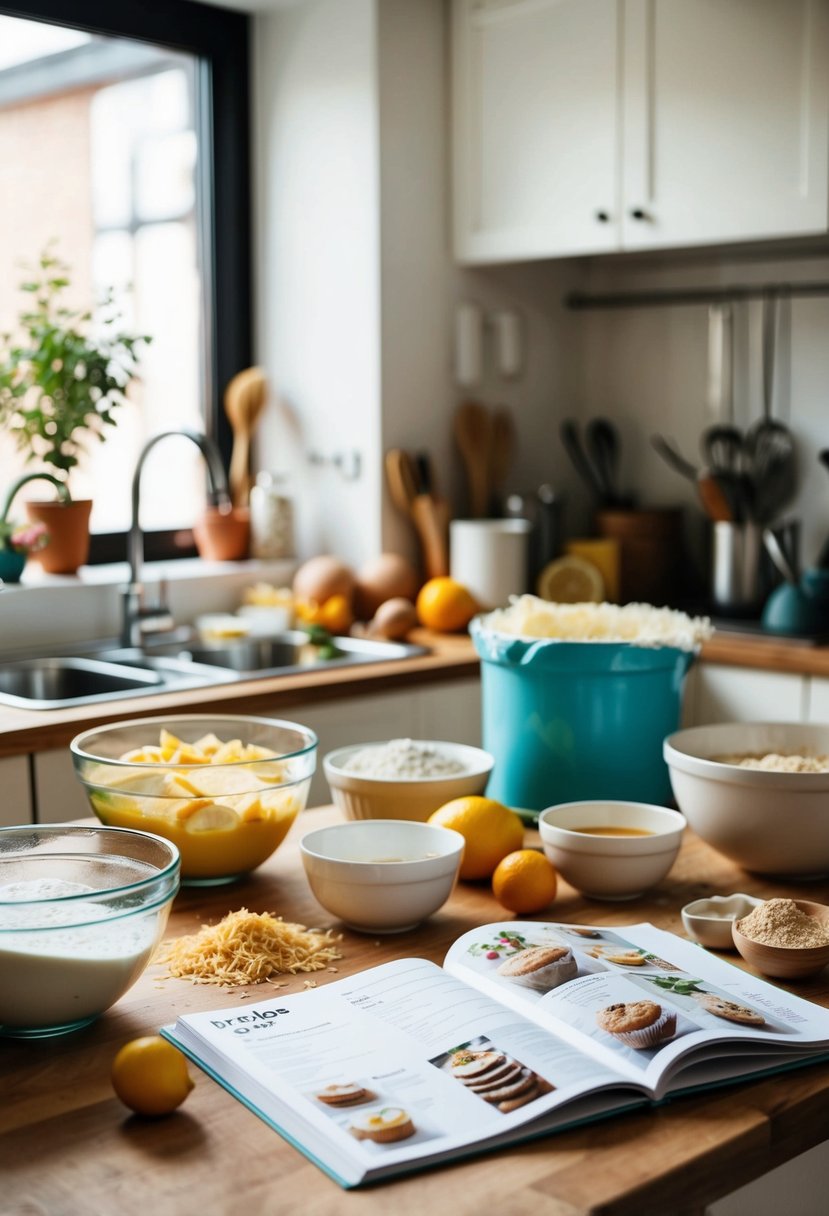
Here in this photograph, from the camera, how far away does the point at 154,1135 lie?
93 centimetres

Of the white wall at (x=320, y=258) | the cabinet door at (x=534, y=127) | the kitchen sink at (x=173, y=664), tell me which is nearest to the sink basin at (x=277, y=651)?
the kitchen sink at (x=173, y=664)

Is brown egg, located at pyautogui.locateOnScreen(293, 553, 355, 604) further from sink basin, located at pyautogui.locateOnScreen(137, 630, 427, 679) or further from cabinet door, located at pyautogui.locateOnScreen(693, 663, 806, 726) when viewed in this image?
cabinet door, located at pyautogui.locateOnScreen(693, 663, 806, 726)

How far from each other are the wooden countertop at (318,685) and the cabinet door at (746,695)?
2 cm

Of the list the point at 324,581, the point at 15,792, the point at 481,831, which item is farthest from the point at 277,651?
the point at 481,831

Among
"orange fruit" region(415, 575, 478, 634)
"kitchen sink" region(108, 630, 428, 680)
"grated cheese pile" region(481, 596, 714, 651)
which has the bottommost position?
"kitchen sink" region(108, 630, 428, 680)

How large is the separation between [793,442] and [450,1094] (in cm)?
248

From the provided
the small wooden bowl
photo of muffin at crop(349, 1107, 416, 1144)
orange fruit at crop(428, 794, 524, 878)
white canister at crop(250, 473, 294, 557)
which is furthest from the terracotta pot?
photo of muffin at crop(349, 1107, 416, 1144)

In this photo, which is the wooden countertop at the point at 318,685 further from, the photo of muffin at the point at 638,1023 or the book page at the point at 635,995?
the photo of muffin at the point at 638,1023

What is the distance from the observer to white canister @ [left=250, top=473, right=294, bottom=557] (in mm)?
3221

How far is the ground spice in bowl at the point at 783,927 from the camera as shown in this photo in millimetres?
1192

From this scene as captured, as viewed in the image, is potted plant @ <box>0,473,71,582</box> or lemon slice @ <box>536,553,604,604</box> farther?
lemon slice @ <box>536,553,604,604</box>

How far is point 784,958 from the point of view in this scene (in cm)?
118

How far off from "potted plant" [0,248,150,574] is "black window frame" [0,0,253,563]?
1.00 ft

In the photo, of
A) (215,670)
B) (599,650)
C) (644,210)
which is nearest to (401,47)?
(644,210)
